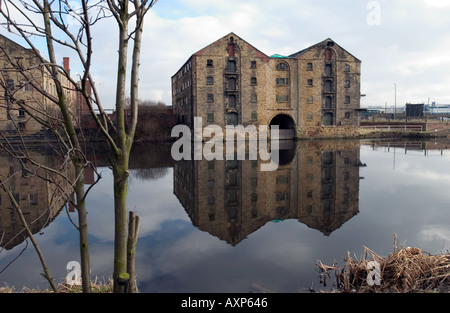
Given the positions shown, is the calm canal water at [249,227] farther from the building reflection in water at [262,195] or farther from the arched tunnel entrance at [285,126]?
the arched tunnel entrance at [285,126]

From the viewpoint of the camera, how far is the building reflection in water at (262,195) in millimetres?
9055

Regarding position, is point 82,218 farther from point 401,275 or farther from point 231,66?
point 231,66

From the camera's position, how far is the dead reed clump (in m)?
5.06

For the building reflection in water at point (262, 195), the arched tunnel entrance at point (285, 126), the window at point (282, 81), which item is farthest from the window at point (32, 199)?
the window at point (282, 81)

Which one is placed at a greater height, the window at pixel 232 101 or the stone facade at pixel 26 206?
the window at pixel 232 101

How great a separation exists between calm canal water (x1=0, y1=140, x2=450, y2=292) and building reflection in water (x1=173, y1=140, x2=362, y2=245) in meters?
0.04

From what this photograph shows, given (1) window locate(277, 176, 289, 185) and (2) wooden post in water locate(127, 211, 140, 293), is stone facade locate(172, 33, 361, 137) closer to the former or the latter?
(1) window locate(277, 176, 289, 185)

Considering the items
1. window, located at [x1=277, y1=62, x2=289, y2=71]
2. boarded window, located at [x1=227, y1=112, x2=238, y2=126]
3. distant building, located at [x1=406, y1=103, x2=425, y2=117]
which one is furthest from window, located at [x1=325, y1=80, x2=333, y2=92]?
distant building, located at [x1=406, y1=103, x2=425, y2=117]

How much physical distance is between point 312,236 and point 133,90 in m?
6.39

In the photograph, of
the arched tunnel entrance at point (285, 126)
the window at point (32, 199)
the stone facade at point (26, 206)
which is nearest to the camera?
the stone facade at point (26, 206)

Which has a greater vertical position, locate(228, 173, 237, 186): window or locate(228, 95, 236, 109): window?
locate(228, 95, 236, 109): window

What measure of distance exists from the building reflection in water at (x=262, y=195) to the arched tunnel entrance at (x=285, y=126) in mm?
22047
